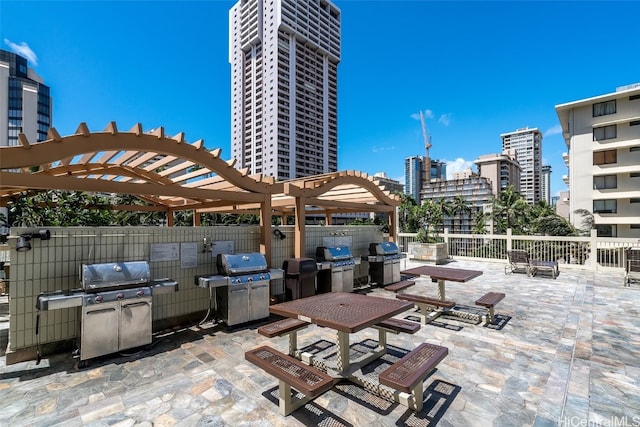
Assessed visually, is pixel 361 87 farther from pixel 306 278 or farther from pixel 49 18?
pixel 306 278

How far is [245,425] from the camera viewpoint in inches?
103

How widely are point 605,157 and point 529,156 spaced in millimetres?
116965

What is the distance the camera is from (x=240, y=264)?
537 centimetres

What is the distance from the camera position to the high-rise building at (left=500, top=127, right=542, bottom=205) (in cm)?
12219

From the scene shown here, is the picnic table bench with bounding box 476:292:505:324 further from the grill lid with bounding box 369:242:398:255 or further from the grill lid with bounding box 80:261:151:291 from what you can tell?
the grill lid with bounding box 80:261:151:291

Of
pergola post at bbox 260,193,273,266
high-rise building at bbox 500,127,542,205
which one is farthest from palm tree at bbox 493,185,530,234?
high-rise building at bbox 500,127,542,205

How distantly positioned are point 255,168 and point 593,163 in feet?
205

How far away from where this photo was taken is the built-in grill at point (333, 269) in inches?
280

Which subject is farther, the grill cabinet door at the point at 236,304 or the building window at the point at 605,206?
the building window at the point at 605,206

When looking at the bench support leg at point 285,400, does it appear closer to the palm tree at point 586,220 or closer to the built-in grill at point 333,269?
the built-in grill at point 333,269

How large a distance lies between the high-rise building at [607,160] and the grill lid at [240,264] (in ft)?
105

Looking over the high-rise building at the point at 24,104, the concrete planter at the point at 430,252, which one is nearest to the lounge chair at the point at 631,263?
the concrete planter at the point at 430,252

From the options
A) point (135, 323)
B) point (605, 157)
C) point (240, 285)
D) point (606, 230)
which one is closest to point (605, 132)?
point (605, 157)

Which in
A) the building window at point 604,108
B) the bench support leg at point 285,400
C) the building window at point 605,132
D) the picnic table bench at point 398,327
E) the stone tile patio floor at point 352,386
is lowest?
the stone tile patio floor at point 352,386
